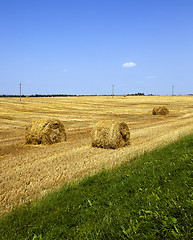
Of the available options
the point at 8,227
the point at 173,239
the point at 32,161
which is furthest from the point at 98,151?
the point at 173,239

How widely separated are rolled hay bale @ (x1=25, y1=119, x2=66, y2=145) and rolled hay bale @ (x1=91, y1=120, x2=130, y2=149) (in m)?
2.64

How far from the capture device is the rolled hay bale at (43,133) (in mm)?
12508

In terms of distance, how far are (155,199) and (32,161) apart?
583 cm

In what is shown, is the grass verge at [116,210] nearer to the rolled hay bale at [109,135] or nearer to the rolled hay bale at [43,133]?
the rolled hay bale at [109,135]

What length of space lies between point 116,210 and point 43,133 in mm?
8765

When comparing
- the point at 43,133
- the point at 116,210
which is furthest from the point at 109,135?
the point at 116,210

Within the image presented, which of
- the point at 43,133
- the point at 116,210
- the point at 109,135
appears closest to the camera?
the point at 116,210

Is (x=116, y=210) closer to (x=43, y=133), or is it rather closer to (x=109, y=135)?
(x=109, y=135)

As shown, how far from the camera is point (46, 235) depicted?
13.1 ft

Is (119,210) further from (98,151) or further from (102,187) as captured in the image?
(98,151)

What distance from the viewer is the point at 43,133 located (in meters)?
12.5

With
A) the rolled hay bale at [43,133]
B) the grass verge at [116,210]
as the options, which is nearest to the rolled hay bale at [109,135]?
the rolled hay bale at [43,133]

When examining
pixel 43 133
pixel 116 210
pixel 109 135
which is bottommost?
pixel 116 210

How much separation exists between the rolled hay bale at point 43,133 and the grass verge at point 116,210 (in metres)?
6.53
